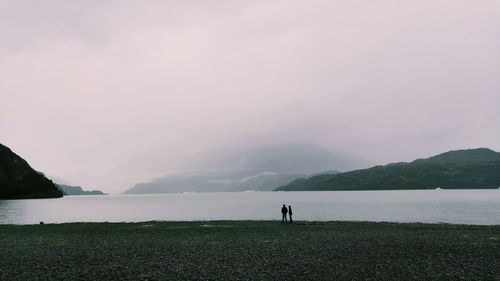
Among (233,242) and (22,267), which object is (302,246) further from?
(22,267)

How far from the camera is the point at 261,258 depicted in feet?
84.9

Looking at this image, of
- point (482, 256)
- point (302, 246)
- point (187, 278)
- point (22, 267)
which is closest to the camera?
point (187, 278)

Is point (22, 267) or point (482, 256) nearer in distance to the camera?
point (22, 267)

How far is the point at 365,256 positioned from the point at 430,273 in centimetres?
510

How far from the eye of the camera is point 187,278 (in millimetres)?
21078

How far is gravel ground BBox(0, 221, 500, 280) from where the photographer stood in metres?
21.7

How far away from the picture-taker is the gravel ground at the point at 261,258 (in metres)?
21.7

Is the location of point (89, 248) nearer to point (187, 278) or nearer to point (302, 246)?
point (187, 278)

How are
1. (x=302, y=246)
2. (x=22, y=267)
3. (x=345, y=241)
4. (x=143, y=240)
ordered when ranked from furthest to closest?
(x=143, y=240) < (x=345, y=241) < (x=302, y=246) < (x=22, y=267)

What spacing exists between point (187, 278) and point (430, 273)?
14.2 metres

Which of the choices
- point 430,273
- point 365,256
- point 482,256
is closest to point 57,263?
point 365,256

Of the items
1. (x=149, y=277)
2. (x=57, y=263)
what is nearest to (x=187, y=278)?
(x=149, y=277)

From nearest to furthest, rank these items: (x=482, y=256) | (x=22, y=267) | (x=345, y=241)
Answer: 1. (x=22, y=267)
2. (x=482, y=256)
3. (x=345, y=241)

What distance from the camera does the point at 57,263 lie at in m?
25.3
